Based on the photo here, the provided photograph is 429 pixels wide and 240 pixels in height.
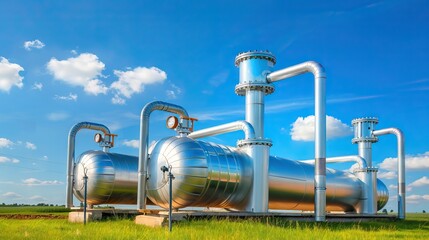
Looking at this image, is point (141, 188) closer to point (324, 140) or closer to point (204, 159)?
point (204, 159)

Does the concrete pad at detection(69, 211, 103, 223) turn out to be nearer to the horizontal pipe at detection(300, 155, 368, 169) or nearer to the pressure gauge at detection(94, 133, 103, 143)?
the pressure gauge at detection(94, 133, 103, 143)

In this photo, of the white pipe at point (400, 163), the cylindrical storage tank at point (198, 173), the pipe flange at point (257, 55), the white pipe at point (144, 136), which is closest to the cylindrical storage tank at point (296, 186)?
the cylindrical storage tank at point (198, 173)

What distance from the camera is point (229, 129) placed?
24984 millimetres

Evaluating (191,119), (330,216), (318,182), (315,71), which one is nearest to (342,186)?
(330,216)

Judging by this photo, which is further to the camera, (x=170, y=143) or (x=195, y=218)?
(x=170, y=143)

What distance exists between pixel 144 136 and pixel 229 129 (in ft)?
15.5

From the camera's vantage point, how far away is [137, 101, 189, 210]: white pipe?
2223 cm

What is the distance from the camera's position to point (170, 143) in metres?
21.5

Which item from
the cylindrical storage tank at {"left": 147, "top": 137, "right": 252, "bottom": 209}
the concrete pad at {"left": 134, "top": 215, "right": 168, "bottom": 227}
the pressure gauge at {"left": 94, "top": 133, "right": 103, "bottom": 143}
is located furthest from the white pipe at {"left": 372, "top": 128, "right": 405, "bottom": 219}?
the concrete pad at {"left": 134, "top": 215, "right": 168, "bottom": 227}

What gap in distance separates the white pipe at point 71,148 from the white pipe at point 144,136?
341 inches

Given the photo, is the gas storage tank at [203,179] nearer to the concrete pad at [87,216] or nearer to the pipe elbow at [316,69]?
the concrete pad at [87,216]

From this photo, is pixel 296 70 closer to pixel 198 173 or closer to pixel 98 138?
pixel 198 173

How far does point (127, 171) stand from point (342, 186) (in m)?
14.1

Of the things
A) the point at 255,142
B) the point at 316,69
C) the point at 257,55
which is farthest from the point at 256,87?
the point at 255,142
